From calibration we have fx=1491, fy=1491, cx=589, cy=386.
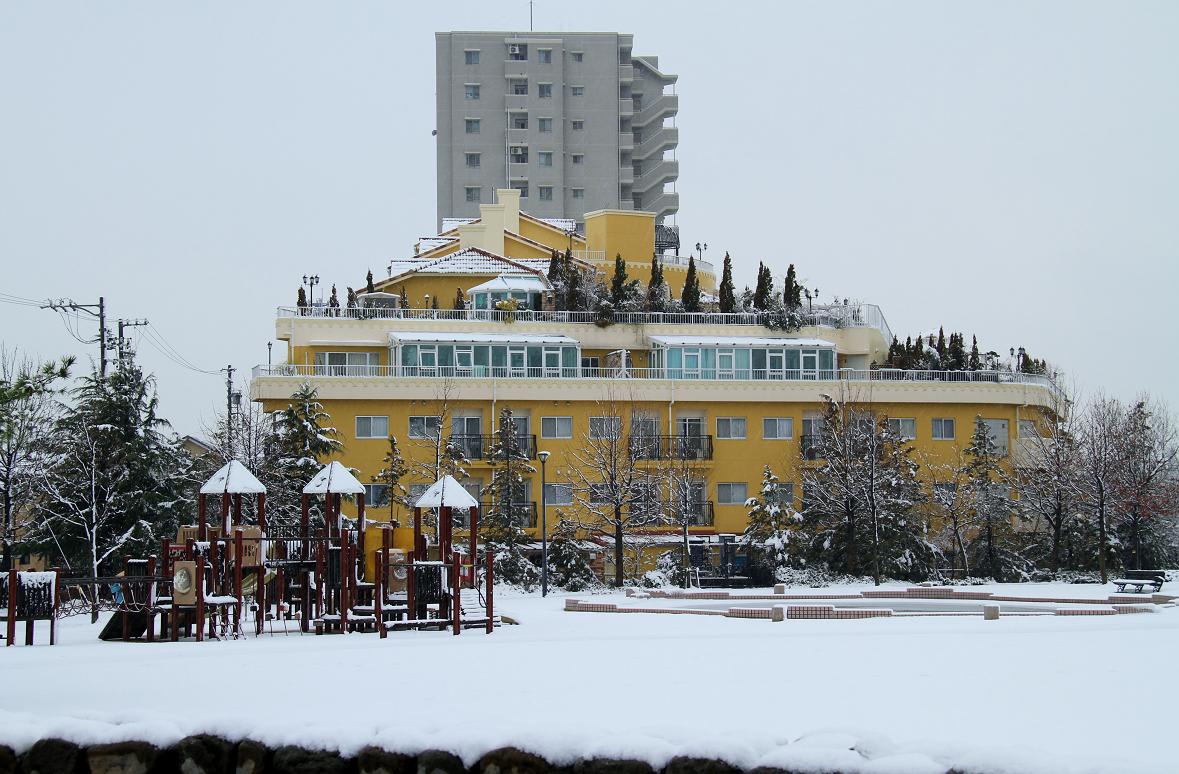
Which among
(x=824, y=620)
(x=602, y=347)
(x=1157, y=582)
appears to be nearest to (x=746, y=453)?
(x=602, y=347)

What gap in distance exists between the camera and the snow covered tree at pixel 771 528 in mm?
51406

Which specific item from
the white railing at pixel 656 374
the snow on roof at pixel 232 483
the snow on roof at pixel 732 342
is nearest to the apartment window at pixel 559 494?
the white railing at pixel 656 374

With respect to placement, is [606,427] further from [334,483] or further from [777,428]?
[334,483]

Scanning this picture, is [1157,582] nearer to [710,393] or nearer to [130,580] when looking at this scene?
[710,393]

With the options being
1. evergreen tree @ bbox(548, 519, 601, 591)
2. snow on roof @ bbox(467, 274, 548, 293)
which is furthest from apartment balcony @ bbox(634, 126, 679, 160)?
evergreen tree @ bbox(548, 519, 601, 591)

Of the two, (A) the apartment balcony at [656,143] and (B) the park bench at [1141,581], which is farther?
(A) the apartment balcony at [656,143]

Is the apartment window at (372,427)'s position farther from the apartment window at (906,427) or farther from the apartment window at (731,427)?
the apartment window at (906,427)

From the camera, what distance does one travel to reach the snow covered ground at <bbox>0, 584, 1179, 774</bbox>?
1317 cm

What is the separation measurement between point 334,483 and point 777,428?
3426 cm

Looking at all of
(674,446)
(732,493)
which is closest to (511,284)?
(674,446)

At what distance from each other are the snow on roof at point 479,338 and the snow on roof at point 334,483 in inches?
1192

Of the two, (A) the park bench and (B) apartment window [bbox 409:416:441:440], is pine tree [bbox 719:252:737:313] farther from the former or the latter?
(A) the park bench

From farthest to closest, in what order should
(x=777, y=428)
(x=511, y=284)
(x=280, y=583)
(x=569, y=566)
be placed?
1. (x=511, y=284)
2. (x=777, y=428)
3. (x=569, y=566)
4. (x=280, y=583)

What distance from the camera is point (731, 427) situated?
195 feet
